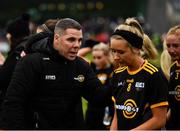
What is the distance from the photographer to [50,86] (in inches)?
218

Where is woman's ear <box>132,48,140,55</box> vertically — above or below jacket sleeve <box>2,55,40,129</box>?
above

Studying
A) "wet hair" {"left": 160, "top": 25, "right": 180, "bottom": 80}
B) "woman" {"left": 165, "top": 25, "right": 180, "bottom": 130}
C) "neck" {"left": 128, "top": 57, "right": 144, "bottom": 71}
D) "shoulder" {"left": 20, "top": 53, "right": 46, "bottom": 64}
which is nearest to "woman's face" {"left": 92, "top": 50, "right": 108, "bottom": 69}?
"wet hair" {"left": 160, "top": 25, "right": 180, "bottom": 80}

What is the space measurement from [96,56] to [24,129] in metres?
3.79

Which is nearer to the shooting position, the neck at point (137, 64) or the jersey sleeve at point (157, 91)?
the jersey sleeve at point (157, 91)

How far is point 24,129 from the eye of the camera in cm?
543

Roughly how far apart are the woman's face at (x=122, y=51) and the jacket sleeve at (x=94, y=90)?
2.34ft

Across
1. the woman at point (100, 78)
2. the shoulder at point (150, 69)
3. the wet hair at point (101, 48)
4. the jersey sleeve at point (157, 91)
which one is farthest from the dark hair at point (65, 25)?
the wet hair at point (101, 48)

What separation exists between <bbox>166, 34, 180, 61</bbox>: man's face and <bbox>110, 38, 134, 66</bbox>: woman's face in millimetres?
1011

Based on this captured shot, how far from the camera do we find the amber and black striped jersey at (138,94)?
5.06 m

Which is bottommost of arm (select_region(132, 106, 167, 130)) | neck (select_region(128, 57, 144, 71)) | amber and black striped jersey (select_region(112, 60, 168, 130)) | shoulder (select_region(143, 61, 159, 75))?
arm (select_region(132, 106, 167, 130))

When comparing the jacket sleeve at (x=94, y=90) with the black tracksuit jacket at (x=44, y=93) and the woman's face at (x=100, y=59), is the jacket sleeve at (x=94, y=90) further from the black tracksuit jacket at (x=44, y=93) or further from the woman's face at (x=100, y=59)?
the woman's face at (x=100, y=59)

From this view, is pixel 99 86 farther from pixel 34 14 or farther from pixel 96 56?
pixel 34 14

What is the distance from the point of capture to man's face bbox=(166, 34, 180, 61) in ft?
19.8

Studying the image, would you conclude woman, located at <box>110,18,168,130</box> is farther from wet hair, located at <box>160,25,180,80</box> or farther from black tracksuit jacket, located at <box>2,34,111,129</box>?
wet hair, located at <box>160,25,180,80</box>
